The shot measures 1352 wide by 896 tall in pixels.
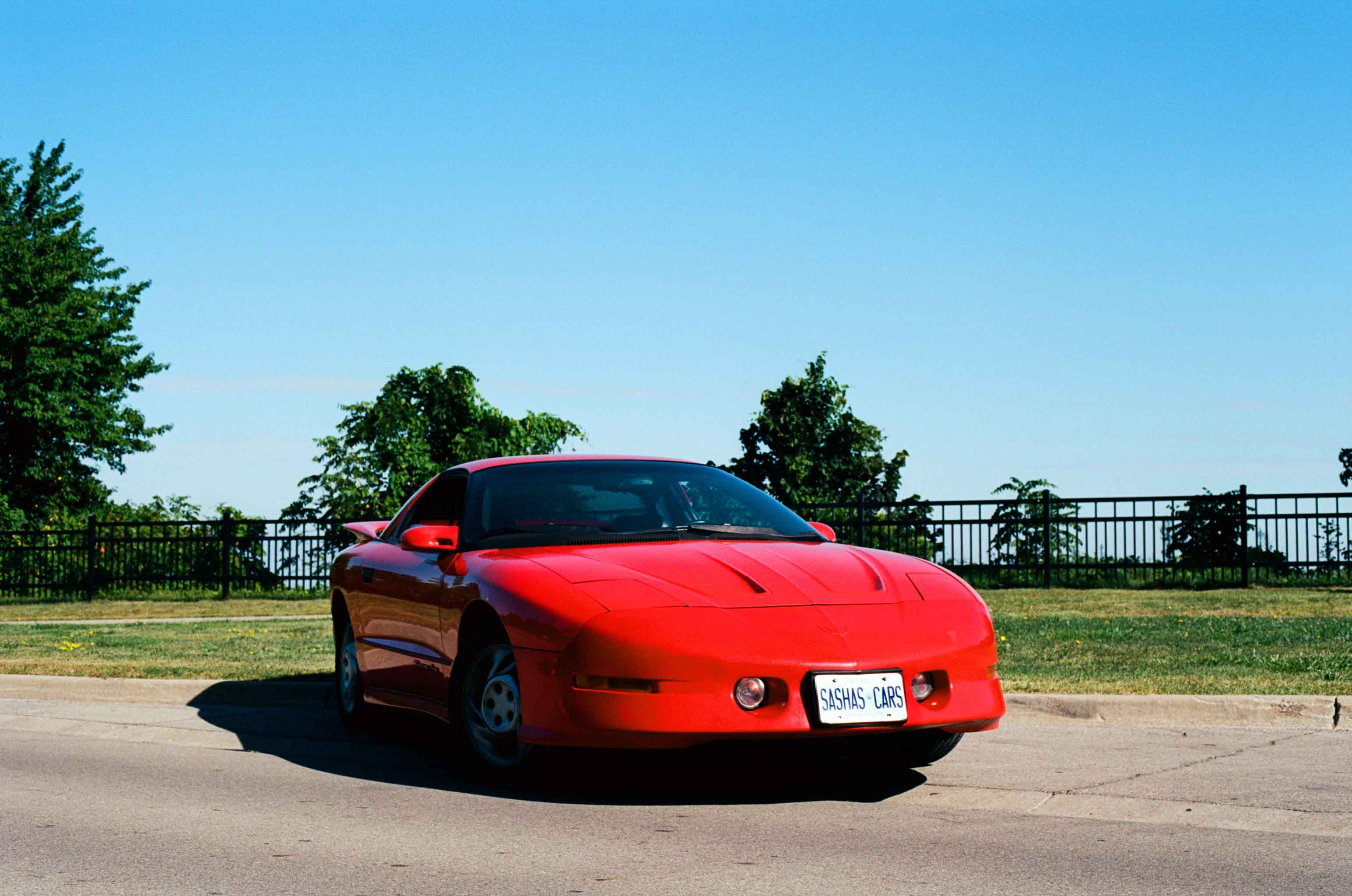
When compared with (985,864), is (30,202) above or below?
above

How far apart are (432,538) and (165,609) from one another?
16.7 meters

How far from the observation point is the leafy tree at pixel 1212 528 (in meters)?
21.5

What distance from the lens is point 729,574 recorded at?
5.64 m

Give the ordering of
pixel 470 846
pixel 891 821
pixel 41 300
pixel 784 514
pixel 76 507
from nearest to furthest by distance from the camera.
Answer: pixel 470 846, pixel 891 821, pixel 784 514, pixel 41 300, pixel 76 507

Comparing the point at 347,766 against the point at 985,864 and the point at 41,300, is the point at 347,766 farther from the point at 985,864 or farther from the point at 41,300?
the point at 41,300

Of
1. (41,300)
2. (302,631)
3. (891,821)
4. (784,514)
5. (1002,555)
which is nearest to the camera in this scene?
(891,821)

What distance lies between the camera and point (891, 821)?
17.1 feet

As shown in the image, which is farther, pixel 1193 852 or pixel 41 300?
pixel 41 300

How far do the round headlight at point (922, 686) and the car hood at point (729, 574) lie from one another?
0.33 m

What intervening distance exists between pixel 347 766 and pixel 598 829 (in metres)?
2.18

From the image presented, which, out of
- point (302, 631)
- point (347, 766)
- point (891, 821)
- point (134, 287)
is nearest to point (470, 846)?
point (891, 821)

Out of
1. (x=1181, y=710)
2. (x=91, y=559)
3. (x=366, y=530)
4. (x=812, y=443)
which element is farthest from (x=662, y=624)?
(x=812, y=443)

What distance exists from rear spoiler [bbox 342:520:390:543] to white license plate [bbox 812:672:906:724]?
140 inches

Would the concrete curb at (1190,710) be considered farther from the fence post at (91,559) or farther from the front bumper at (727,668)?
the fence post at (91,559)
